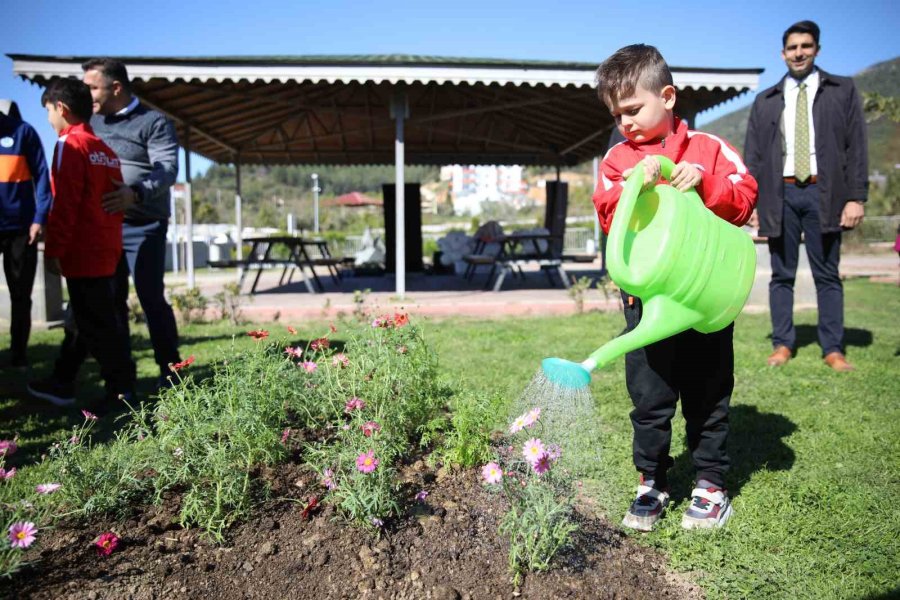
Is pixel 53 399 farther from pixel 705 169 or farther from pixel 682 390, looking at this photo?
pixel 705 169

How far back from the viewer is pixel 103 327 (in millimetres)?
3410

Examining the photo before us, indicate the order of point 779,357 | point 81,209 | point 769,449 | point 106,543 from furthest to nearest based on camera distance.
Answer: point 779,357 → point 81,209 → point 769,449 → point 106,543

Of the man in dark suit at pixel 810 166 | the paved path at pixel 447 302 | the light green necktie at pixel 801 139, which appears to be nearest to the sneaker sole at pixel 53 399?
the paved path at pixel 447 302

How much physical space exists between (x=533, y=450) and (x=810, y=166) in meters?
3.26

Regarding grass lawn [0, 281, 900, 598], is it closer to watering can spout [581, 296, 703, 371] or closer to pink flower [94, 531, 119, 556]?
watering can spout [581, 296, 703, 371]

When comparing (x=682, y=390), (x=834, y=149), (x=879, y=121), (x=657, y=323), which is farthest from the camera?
Answer: (x=879, y=121)

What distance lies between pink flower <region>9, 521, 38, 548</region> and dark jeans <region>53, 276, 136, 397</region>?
6.74ft

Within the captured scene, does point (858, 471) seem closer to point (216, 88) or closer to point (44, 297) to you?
point (44, 297)

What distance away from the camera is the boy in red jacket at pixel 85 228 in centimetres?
318

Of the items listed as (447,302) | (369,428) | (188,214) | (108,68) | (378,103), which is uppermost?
(378,103)

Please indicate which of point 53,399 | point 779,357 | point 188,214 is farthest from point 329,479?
point 188,214

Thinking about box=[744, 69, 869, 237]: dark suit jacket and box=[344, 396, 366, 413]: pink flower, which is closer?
box=[344, 396, 366, 413]: pink flower

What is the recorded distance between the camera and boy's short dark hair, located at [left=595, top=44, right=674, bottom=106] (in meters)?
1.85

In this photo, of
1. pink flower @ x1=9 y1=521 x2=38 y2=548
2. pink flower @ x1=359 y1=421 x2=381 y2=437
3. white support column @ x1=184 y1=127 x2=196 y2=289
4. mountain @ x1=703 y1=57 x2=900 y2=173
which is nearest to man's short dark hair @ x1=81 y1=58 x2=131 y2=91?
pink flower @ x1=359 y1=421 x2=381 y2=437
